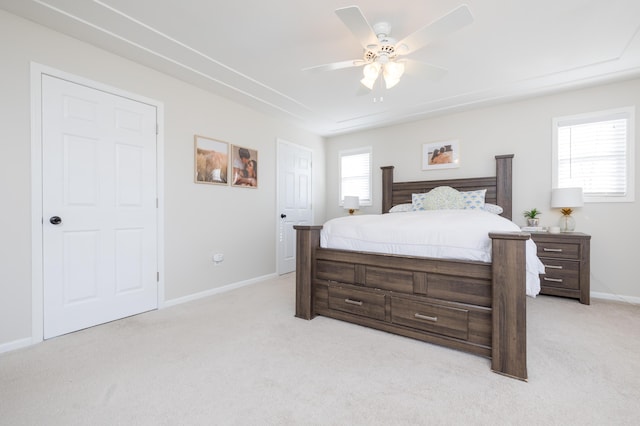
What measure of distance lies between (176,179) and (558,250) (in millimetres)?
4568

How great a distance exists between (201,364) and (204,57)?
9.19 ft

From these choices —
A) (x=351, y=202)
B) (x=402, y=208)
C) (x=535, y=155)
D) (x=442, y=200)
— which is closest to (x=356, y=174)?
(x=351, y=202)

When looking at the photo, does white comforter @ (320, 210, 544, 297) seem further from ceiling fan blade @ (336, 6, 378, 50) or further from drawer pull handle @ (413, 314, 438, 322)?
ceiling fan blade @ (336, 6, 378, 50)

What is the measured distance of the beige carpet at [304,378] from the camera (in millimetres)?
1469

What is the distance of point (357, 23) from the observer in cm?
190

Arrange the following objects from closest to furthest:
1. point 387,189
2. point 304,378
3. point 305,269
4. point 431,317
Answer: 1. point 304,378
2. point 431,317
3. point 305,269
4. point 387,189

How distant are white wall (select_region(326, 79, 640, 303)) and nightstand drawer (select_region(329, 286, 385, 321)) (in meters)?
2.79

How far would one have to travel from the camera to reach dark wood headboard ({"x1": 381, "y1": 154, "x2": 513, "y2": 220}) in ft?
12.8

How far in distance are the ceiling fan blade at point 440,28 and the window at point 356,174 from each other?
3178 millimetres

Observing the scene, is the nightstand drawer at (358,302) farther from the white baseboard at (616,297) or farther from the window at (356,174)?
the white baseboard at (616,297)

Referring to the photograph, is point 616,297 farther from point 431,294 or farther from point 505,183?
point 431,294

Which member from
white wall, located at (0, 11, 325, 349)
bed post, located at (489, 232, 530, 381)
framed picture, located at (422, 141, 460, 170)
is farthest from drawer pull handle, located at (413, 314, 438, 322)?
framed picture, located at (422, 141, 460, 170)

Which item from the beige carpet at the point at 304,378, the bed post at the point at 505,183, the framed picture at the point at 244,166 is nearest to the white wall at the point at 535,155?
the bed post at the point at 505,183

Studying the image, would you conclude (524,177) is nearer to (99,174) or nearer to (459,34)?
(459,34)
